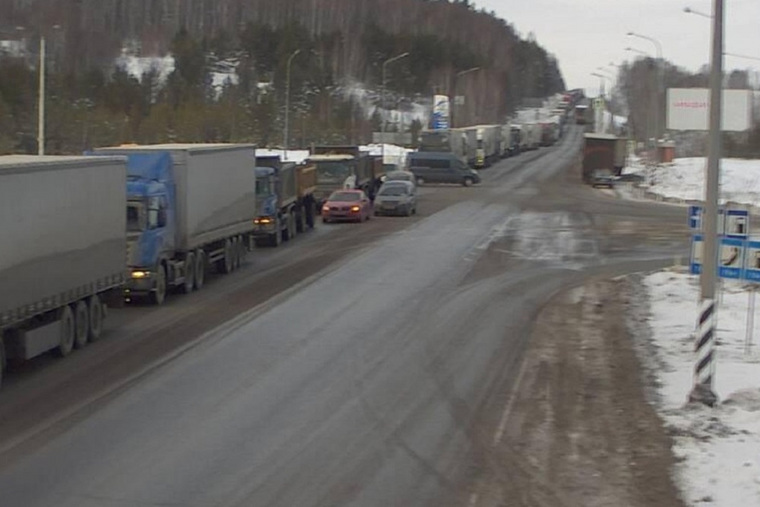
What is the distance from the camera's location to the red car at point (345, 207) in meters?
50.2

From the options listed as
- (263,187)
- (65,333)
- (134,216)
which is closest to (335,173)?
(263,187)

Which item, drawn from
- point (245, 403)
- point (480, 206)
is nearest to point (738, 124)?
point (480, 206)

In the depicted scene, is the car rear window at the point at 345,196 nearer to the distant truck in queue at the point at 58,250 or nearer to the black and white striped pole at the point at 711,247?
the distant truck in queue at the point at 58,250

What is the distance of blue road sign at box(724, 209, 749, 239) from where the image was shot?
21.0 metres

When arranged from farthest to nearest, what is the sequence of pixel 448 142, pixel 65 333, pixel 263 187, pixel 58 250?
pixel 448 142 < pixel 263 187 < pixel 65 333 < pixel 58 250

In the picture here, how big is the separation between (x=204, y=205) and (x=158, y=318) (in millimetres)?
5639

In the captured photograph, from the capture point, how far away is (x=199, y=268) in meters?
29.7

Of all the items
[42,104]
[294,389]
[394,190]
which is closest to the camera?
[294,389]

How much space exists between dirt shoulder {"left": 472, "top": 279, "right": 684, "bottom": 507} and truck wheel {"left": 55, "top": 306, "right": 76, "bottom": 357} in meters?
7.09

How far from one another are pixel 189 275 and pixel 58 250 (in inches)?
361

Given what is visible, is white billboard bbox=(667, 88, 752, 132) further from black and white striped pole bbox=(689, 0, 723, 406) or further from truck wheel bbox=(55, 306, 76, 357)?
truck wheel bbox=(55, 306, 76, 357)

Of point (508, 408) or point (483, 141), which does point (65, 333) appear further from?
point (483, 141)

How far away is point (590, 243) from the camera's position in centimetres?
4316

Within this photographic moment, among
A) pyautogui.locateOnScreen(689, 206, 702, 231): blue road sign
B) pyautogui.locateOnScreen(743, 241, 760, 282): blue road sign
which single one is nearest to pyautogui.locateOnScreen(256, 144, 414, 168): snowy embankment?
pyautogui.locateOnScreen(689, 206, 702, 231): blue road sign
